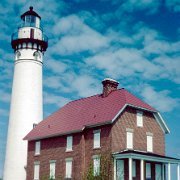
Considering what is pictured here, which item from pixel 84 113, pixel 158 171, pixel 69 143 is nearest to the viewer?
pixel 158 171

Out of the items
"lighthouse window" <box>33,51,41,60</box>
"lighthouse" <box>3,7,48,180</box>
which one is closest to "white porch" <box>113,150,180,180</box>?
"lighthouse" <box>3,7,48,180</box>

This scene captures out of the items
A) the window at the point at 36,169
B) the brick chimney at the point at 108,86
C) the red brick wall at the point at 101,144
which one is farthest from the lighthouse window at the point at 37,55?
the red brick wall at the point at 101,144

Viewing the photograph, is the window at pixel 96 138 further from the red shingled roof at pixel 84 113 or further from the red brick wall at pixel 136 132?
the red brick wall at pixel 136 132

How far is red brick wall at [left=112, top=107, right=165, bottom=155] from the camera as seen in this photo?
115 ft

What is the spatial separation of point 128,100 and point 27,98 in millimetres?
13253

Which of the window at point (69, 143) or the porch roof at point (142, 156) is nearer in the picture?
the porch roof at point (142, 156)

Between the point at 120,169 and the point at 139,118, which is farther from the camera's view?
the point at 139,118

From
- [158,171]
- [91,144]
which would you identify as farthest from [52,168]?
[158,171]

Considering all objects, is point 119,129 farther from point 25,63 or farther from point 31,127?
point 25,63

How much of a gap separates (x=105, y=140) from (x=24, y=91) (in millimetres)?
14109

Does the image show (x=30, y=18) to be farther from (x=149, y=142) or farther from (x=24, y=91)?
(x=149, y=142)

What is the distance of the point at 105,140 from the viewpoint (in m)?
35.2

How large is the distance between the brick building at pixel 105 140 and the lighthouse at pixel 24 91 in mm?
2944

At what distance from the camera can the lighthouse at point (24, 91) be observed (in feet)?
147
